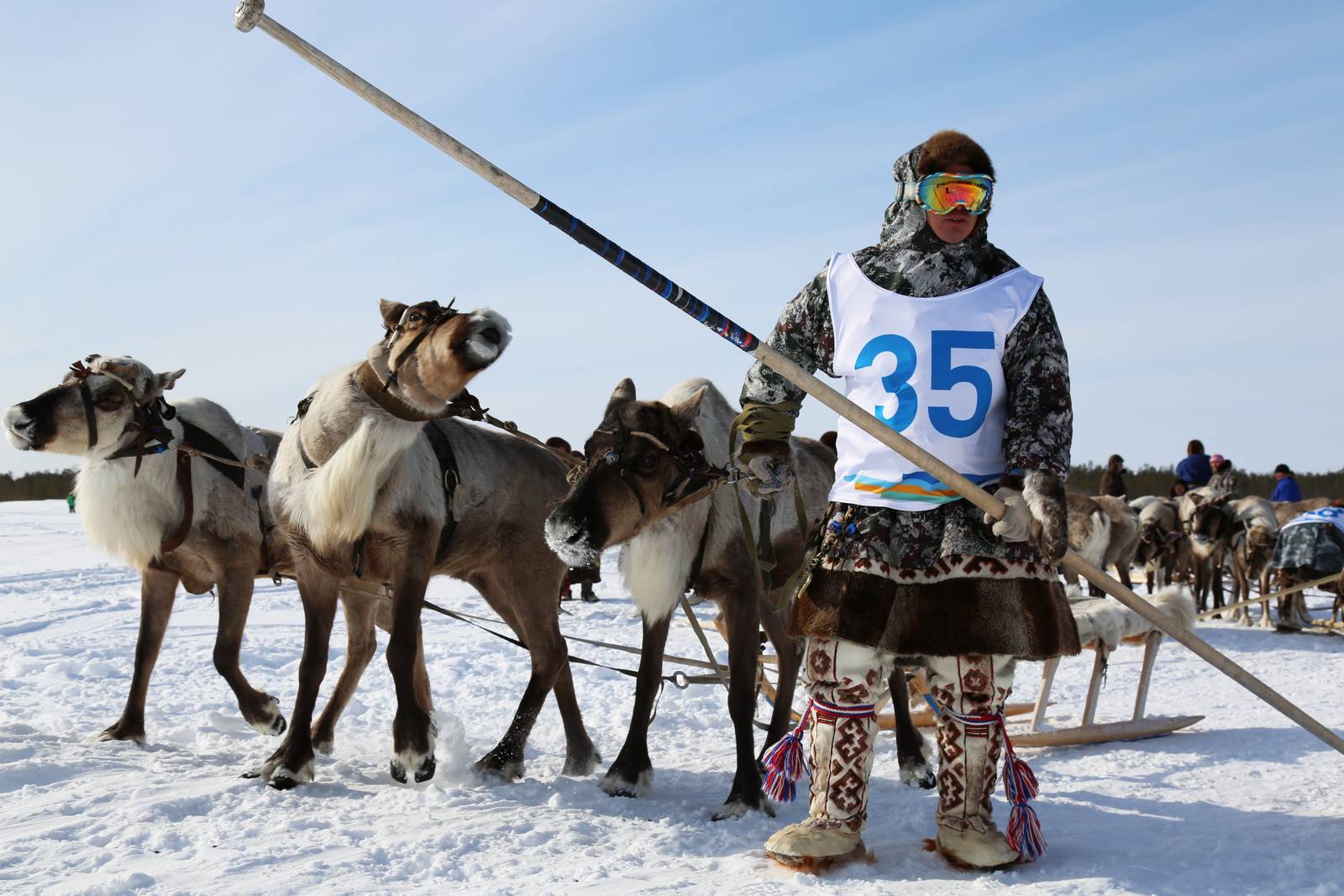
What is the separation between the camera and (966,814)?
364 centimetres

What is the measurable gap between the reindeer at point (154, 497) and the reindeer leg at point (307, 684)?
1163 mm

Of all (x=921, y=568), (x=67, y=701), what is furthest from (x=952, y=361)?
(x=67, y=701)

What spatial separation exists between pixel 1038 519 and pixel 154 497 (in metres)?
4.79

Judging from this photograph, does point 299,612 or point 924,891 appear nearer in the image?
point 924,891

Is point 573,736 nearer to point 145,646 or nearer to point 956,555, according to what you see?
point 145,646

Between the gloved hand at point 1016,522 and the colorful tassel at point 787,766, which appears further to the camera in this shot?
the colorful tassel at point 787,766

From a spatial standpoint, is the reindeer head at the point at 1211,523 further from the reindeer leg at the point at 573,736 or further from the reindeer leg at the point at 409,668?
the reindeer leg at the point at 409,668

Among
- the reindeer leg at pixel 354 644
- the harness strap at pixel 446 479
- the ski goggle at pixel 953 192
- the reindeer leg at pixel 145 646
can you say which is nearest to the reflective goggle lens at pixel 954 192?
the ski goggle at pixel 953 192

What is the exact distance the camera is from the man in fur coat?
3.56 m

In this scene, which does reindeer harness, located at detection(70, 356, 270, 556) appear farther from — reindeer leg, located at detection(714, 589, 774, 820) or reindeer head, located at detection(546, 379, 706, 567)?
reindeer leg, located at detection(714, 589, 774, 820)

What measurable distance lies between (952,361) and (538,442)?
254 centimetres

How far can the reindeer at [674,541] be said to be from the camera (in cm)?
463

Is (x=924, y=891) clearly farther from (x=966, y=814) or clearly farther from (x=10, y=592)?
(x=10, y=592)

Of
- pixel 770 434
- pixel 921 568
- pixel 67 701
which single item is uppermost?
pixel 770 434
